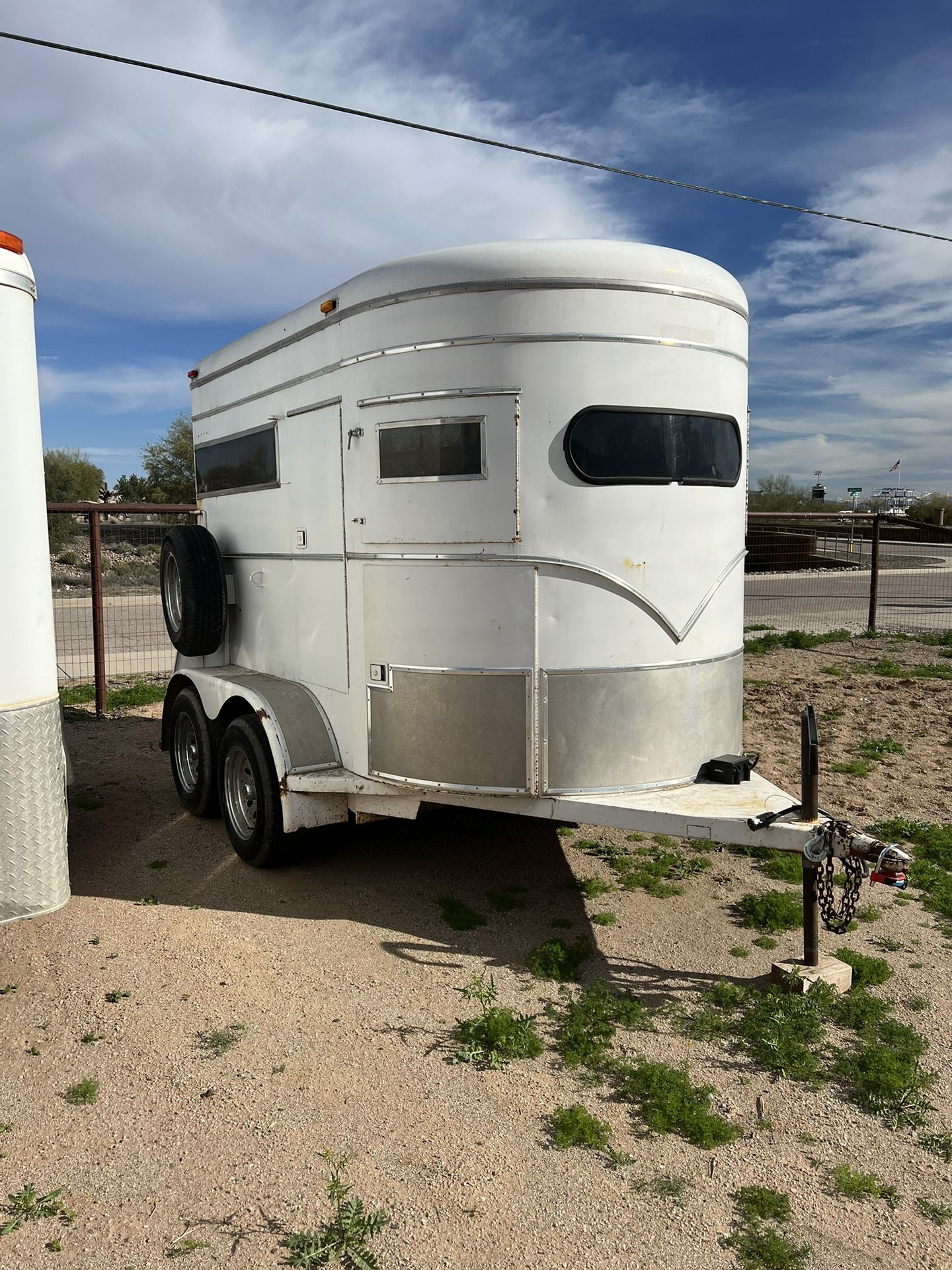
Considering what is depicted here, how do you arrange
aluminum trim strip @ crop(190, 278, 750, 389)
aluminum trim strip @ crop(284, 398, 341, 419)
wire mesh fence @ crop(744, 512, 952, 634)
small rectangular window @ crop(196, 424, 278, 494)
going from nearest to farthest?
aluminum trim strip @ crop(190, 278, 750, 389) < aluminum trim strip @ crop(284, 398, 341, 419) < small rectangular window @ crop(196, 424, 278, 494) < wire mesh fence @ crop(744, 512, 952, 634)

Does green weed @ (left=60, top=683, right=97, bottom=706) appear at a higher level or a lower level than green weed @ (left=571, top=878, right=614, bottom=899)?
higher

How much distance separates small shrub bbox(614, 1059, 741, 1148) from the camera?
308 centimetres

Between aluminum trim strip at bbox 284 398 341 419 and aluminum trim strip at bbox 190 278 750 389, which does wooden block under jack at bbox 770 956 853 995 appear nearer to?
aluminum trim strip at bbox 190 278 750 389

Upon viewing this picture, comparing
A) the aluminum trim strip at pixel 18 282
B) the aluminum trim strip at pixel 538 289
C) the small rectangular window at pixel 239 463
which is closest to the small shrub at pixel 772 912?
the aluminum trim strip at pixel 538 289

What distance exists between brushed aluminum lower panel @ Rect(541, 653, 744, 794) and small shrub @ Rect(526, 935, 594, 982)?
705 mm

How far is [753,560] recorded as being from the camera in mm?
19328

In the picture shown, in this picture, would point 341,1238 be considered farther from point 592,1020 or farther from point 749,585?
point 749,585

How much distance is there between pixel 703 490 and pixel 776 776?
3.28m

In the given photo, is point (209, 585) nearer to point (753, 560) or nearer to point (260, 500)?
point (260, 500)

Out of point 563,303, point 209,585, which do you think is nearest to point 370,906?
point 209,585

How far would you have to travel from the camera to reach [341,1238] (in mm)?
2635

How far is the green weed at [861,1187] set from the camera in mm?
2799

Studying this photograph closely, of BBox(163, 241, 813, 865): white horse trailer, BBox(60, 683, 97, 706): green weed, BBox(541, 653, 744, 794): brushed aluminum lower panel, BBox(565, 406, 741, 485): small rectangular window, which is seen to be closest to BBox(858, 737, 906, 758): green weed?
BBox(163, 241, 813, 865): white horse trailer

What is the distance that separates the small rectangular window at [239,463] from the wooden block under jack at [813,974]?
3780mm
